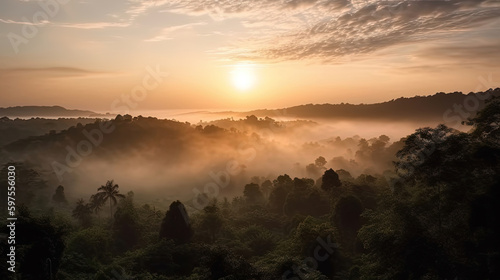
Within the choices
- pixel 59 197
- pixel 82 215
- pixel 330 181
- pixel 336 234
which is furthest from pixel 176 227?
pixel 59 197

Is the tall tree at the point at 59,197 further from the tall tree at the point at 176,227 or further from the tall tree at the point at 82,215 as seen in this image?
the tall tree at the point at 176,227

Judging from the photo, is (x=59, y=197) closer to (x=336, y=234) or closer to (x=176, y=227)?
(x=176, y=227)

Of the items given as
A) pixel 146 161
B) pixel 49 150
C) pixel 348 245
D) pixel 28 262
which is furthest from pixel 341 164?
pixel 28 262

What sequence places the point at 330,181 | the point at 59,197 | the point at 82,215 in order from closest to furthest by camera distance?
the point at 330,181 < the point at 82,215 < the point at 59,197

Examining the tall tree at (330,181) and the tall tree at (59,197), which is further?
the tall tree at (59,197)

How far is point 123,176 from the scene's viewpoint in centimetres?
16500

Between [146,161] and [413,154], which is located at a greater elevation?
[413,154]

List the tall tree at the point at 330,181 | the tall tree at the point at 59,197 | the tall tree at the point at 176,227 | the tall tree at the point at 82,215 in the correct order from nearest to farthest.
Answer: the tall tree at the point at 176,227 < the tall tree at the point at 330,181 < the tall tree at the point at 82,215 < the tall tree at the point at 59,197

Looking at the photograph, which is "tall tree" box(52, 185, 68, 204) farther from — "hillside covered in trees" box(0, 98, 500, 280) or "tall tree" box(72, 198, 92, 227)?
"tall tree" box(72, 198, 92, 227)

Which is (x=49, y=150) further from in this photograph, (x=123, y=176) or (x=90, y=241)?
(x=90, y=241)

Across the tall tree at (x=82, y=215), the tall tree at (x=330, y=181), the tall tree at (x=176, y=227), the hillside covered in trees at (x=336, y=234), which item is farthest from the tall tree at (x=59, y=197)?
the tall tree at (x=330, y=181)

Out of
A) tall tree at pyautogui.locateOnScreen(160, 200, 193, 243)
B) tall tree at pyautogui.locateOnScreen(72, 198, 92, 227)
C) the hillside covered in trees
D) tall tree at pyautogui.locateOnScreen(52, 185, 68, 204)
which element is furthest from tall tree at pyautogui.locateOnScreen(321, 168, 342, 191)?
tall tree at pyautogui.locateOnScreen(52, 185, 68, 204)

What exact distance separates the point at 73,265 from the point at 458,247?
150ft

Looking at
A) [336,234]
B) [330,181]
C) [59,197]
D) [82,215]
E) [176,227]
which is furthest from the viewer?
[59,197]
